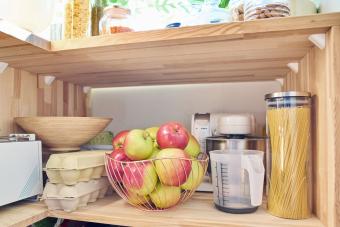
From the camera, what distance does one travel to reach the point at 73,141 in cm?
85

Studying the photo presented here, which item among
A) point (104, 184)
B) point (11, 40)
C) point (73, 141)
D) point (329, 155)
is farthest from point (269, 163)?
point (11, 40)

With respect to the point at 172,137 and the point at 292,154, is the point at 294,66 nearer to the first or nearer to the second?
the point at 292,154

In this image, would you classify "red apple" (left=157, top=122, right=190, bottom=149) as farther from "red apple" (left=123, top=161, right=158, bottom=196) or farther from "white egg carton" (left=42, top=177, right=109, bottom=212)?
"white egg carton" (left=42, top=177, right=109, bottom=212)

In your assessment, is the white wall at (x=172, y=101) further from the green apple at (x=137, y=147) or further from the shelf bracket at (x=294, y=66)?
the green apple at (x=137, y=147)

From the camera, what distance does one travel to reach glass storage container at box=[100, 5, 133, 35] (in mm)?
769

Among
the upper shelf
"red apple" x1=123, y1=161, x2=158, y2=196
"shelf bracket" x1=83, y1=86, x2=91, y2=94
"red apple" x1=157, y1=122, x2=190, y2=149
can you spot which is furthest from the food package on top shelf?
"shelf bracket" x1=83, y1=86, x2=91, y2=94

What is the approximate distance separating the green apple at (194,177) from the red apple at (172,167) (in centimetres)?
2

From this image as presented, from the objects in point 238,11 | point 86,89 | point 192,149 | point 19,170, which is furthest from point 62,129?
point 238,11

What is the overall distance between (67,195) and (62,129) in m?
0.19

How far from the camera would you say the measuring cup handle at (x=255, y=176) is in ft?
2.09

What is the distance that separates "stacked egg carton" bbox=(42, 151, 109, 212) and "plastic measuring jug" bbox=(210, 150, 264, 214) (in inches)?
12.4

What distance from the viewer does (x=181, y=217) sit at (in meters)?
0.64

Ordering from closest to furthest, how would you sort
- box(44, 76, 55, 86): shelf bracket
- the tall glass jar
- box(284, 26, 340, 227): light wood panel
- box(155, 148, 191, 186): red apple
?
box(284, 26, 340, 227): light wood panel → box(155, 148, 191, 186): red apple → the tall glass jar → box(44, 76, 55, 86): shelf bracket

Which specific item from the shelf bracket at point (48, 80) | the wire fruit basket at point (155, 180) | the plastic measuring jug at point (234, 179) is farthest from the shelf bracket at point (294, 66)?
the shelf bracket at point (48, 80)
